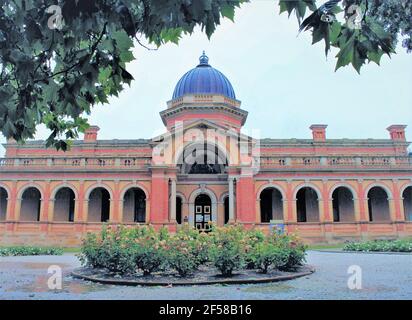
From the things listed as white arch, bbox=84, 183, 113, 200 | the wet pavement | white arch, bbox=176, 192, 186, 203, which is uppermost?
white arch, bbox=84, 183, 113, 200

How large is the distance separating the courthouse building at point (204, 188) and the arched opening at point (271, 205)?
83 mm

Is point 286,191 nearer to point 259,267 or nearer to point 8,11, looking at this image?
point 259,267

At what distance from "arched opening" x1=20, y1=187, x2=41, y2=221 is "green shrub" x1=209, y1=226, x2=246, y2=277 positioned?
960 inches

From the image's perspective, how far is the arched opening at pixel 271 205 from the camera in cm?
3022

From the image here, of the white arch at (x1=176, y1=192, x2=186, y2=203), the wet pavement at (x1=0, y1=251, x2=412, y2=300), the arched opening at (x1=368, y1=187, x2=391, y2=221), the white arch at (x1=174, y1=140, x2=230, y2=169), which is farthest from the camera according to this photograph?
the arched opening at (x1=368, y1=187, x2=391, y2=221)

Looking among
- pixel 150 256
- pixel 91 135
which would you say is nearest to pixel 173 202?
pixel 91 135

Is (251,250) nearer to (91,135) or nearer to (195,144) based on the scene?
(195,144)

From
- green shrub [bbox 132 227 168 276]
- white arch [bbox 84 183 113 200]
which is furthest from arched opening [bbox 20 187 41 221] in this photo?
green shrub [bbox 132 227 168 276]

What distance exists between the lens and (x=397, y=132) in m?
35.1

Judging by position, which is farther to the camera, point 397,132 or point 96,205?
point 397,132

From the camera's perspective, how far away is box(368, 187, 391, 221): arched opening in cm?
3058

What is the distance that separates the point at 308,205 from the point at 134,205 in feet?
47.1

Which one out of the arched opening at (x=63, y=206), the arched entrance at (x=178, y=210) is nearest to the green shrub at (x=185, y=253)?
the arched entrance at (x=178, y=210)

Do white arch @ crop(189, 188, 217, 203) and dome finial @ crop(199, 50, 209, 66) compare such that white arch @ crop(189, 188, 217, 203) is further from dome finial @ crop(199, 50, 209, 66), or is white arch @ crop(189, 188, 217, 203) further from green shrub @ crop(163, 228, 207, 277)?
green shrub @ crop(163, 228, 207, 277)
